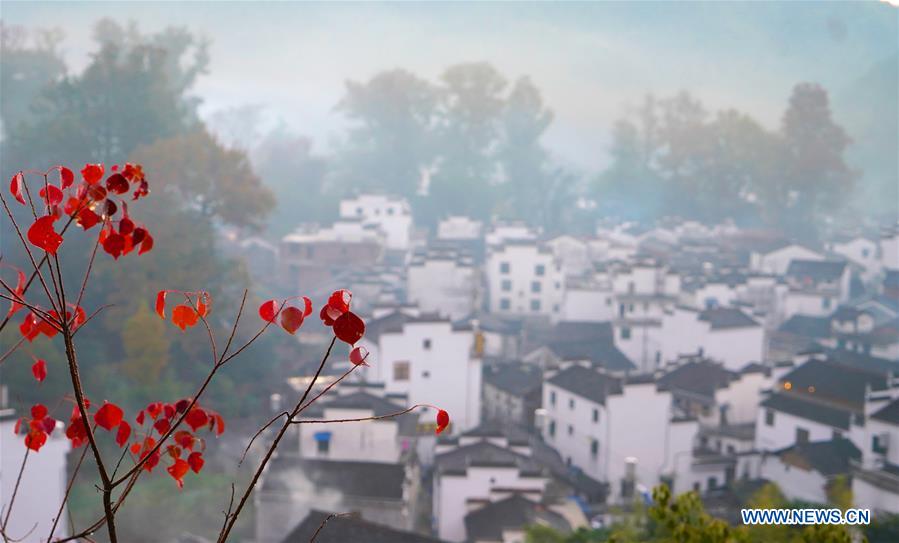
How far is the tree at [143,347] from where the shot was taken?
9.17 m

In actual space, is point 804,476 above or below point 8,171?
below

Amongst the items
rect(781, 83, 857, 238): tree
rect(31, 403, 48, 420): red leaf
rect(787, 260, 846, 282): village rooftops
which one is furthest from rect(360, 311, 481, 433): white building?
rect(781, 83, 857, 238): tree

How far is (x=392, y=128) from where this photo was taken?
78.8 ft

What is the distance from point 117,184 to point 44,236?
0.15 meters

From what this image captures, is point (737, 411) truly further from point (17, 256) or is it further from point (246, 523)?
point (17, 256)

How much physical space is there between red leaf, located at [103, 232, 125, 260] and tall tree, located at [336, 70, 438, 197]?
22141 mm

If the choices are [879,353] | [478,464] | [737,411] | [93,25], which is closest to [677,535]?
[478,464]

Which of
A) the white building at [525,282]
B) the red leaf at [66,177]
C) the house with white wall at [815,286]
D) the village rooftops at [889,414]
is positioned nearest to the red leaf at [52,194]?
the red leaf at [66,177]

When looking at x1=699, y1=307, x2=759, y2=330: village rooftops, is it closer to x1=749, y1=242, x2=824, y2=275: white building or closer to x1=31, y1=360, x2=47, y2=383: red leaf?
x1=749, y1=242, x2=824, y2=275: white building

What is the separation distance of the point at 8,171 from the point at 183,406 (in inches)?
413

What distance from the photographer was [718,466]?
30.0 ft

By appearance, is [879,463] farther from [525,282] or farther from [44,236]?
[525,282]

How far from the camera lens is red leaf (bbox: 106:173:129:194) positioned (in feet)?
4.25

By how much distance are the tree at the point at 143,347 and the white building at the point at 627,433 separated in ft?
15.7
